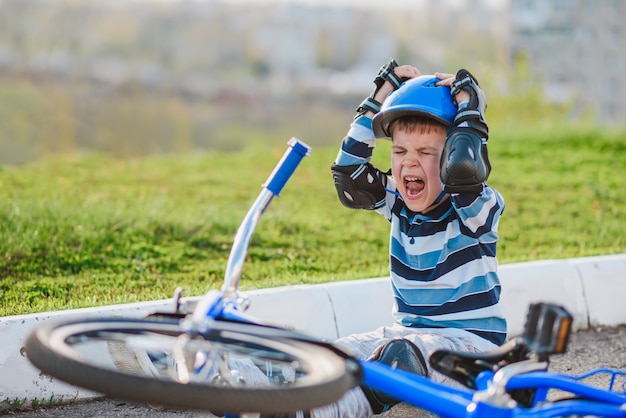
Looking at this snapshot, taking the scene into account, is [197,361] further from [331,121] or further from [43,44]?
[43,44]

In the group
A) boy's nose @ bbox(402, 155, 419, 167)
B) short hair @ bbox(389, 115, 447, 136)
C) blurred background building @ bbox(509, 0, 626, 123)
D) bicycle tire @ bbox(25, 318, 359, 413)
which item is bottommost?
bicycle tire @ bbox(25, 318, 359, 413)

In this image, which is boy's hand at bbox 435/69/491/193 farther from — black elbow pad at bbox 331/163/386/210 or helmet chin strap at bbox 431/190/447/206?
black elbow pad at bbox 331/163/386/210

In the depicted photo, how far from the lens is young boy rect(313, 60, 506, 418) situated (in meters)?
3.06

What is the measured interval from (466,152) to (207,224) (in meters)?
3.42

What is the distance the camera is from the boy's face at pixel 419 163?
10.9 ft

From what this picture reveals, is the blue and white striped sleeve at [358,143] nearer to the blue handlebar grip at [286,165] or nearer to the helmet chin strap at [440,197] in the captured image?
the helmet chin strap at [440,197]

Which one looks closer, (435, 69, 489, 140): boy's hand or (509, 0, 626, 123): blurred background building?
(435, 69, 489, 140): boy's hand

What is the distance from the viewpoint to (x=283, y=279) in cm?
506

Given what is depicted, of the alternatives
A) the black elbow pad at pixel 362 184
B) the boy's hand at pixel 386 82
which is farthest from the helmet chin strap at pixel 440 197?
the boy's hand at pixel 386 82

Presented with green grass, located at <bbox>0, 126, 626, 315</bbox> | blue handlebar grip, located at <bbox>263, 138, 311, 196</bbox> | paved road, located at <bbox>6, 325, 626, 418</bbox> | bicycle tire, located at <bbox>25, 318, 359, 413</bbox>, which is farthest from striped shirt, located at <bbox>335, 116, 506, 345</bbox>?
green grass, located at <bbox>0, 126, 626, 315</bbox>

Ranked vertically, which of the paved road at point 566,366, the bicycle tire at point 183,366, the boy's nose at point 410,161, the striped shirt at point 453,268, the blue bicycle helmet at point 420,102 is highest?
the blue bicycle helmet at point 420,102

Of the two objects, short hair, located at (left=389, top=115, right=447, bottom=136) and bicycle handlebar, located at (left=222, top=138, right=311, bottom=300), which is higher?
short hair, located at (left=389, top=115, right=447, bottom=136)

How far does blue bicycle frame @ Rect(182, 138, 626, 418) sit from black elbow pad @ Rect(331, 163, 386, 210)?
3.43 ft

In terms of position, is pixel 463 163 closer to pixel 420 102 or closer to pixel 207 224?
pixel 420 102
